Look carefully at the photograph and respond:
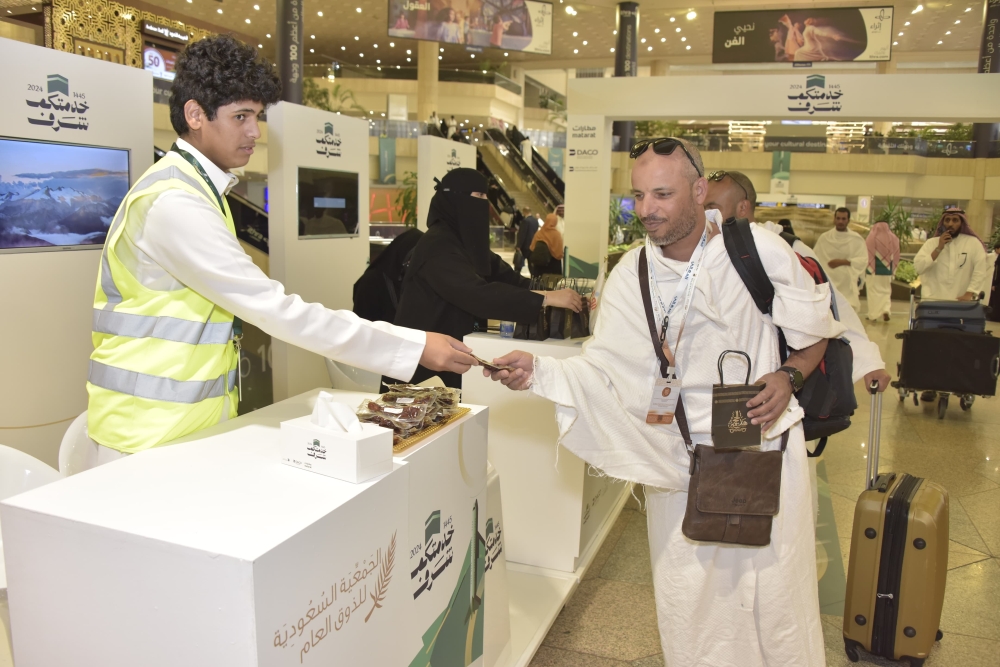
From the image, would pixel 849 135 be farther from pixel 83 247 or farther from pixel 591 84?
pixel 83 247

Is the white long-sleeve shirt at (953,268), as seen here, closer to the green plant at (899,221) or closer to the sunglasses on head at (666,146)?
the sunglasses on head at (666,146)

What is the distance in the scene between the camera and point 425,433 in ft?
6.08

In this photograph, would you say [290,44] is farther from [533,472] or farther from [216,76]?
[216,76]

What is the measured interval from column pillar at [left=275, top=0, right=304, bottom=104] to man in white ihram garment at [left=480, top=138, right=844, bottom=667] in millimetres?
10943

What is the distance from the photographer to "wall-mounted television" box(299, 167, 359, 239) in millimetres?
5633

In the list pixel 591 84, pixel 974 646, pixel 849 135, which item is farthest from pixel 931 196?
pixel 974 646

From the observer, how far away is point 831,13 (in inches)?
460

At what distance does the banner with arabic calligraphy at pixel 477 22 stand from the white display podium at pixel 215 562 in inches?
460

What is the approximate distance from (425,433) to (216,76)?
986 mm

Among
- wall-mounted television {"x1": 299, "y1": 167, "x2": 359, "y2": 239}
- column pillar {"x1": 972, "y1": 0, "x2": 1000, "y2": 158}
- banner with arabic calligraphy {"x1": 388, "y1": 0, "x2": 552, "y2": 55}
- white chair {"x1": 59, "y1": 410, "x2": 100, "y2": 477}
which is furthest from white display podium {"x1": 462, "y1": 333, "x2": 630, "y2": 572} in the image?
column pillar {"x1": 972, "y1": 0, "x2": 1000, "y2": 158}

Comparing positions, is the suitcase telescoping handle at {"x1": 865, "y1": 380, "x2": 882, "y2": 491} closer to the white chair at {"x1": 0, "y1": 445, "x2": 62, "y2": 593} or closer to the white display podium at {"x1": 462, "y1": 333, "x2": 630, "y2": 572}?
the white display podium at {"x1": 462, "y1": 333, "x2": 630, "y2": 572}

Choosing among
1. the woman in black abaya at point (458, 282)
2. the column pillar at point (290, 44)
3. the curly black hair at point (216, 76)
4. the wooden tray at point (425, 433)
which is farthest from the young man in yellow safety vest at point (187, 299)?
the column pillar at point (290, 44)

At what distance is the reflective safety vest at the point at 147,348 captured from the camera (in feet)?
5.75

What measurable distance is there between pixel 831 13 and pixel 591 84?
591 centimetres
